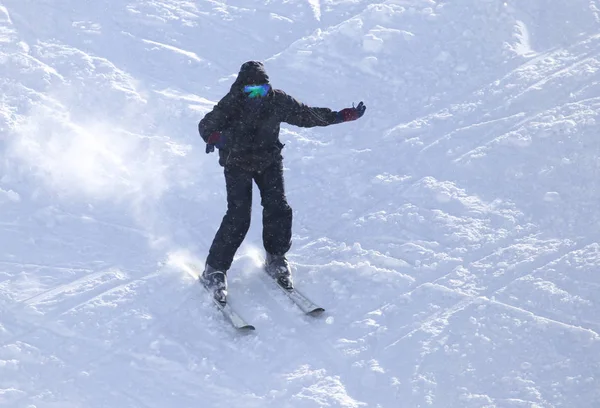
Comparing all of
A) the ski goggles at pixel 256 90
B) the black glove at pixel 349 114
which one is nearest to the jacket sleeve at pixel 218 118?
the ski goggles at pixel 256 90

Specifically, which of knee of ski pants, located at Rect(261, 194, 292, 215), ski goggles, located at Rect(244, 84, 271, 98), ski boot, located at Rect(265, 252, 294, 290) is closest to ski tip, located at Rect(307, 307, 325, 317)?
ski boot, located at Rect(265, 252, 294, 290)

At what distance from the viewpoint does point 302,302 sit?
262 inches

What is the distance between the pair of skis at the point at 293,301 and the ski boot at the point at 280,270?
4 centimetres

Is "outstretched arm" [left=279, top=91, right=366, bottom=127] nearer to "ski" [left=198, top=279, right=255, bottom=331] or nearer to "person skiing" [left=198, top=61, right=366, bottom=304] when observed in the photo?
"person skiing" [left=198, top=61, right=366, bottom=304]

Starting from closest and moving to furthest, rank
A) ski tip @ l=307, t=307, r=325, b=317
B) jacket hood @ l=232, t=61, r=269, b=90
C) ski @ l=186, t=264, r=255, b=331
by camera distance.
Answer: jacket hood @ l=232, t=61, r=269, b=90 → ski @ l=186, t=264, r=255, b=331 → ski tip @ l=307, t=307, r=325, b=317

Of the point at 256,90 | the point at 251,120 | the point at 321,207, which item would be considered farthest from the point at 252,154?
the point at 321,207

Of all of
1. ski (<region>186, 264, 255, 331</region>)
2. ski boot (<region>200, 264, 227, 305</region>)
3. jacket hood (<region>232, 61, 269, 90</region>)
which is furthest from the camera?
ski boot (<region>200, 264, 227, 305</region>)

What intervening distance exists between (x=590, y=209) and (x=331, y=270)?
221cm

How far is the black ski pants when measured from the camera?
661 centimetres

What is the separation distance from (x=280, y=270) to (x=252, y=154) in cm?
98

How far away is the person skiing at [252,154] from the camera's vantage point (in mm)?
6336

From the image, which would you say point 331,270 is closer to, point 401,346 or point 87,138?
point 401,346

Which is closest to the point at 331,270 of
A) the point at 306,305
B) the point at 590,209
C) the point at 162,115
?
the point at 306,305

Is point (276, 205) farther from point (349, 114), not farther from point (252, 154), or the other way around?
point (349, 114)
